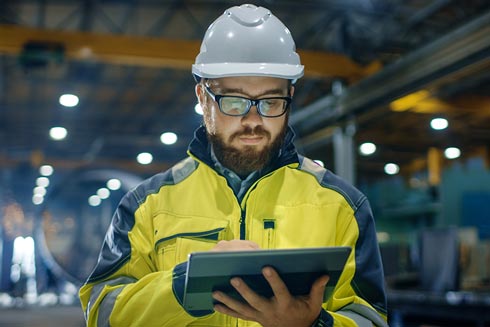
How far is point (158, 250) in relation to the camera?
137cm

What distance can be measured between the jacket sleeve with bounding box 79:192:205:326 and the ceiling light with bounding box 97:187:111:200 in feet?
29.1

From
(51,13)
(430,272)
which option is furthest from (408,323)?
(51,13)

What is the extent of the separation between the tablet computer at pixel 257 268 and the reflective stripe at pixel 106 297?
19 centimetres

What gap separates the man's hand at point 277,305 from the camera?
1144 millimetres

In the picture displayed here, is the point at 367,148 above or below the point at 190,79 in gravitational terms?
below

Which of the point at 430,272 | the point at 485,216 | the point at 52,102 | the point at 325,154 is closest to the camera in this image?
the point at 430,272

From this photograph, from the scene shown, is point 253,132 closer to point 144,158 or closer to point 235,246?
point 235,246

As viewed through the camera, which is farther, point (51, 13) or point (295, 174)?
point (51, 13)

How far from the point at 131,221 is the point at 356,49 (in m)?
8.38

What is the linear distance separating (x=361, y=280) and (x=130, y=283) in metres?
0.49

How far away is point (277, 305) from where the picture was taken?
45.4 inches

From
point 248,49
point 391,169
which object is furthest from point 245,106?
point 391,169

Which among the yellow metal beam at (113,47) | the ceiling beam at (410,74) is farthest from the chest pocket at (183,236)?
the yellow metal beam at (113,47)

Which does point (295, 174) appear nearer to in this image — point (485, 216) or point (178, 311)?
point (178, 311)
